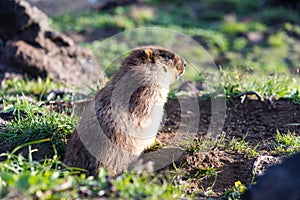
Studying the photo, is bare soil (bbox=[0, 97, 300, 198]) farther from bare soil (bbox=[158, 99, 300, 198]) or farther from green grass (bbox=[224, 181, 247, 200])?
green grass (bbox=[224, 181, 247, 200])

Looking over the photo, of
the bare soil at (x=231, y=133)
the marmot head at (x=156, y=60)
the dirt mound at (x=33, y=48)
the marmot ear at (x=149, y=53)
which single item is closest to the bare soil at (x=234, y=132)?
the bare soil at (x=231, y=133)

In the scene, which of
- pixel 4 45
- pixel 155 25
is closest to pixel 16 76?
pixel 4 45

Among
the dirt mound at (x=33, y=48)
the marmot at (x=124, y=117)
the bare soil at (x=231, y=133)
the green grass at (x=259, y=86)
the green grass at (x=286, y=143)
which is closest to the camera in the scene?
the marmot at (x=124, y=117)

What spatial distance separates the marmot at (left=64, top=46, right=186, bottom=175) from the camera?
3.86 m

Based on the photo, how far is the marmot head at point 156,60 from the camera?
4.68 meters

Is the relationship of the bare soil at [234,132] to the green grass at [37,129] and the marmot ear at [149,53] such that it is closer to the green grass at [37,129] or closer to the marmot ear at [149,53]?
the marmot ear at [149,53]

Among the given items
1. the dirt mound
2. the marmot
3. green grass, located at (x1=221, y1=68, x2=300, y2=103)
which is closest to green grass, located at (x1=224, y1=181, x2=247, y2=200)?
the marmot

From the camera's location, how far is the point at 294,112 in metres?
5.43

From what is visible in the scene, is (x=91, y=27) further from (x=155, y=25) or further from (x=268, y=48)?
(x=268, y=48)

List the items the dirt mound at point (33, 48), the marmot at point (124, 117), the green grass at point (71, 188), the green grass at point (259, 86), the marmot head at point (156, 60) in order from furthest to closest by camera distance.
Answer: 1. the dirt mound at point (33, 48)
2. the green grass at point (259, 86)
3. the marmot head at point (156, 60)
4. the marmot at point (124, 117)
5. the green grass at point (71, 188)

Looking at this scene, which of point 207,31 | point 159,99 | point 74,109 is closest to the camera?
point 159,99

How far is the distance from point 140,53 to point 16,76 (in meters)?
3.60

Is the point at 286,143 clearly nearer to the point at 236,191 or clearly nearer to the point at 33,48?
the point at 236,191

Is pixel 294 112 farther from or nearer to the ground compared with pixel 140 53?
→ nearer to the ground
